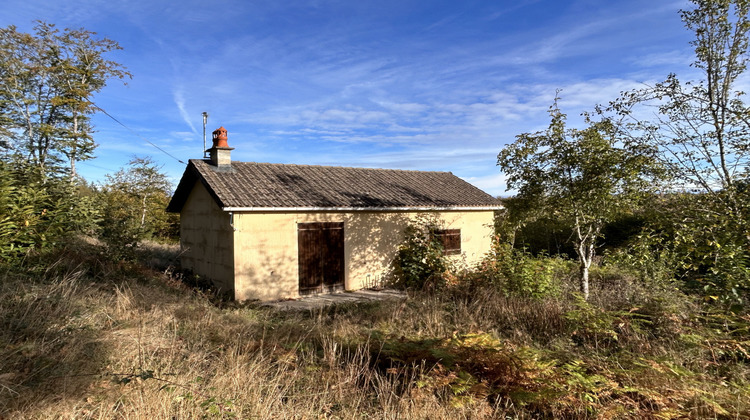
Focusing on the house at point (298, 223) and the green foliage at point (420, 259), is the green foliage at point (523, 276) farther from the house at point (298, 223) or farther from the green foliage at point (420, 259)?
the house at point (298, 223)

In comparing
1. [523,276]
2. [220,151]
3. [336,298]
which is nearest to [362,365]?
[523,276]

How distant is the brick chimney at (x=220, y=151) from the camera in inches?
470

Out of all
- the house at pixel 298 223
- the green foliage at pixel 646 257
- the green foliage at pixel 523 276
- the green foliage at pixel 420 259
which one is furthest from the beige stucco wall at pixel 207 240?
the green foliage at pixel 646 257

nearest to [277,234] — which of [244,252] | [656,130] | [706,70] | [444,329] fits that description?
[244,252]

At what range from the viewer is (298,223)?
36.2 ft

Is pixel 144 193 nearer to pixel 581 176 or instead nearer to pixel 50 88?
pixel 50 88

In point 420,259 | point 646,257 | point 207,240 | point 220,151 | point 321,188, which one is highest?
point 220,151

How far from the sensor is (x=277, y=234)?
10680 millimetres

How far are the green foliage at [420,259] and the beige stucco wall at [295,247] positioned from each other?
405 mm

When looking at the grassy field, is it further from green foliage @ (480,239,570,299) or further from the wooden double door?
the wooden double door

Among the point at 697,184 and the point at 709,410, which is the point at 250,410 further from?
the point at 697,184

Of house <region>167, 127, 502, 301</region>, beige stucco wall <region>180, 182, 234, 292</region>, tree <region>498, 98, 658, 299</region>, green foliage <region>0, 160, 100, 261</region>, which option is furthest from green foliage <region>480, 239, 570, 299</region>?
green foliage <region>0, 160, 100, 261</region>

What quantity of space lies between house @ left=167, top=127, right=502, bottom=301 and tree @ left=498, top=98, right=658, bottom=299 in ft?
14.7

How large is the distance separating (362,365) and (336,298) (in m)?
6.18
